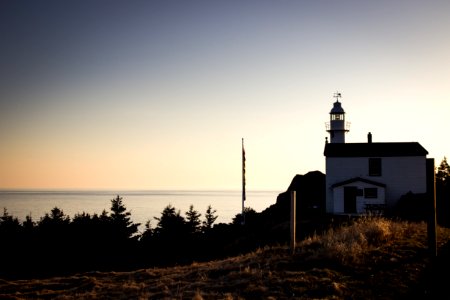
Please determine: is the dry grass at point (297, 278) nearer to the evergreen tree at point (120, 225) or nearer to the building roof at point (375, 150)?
the building roof at point (375, 150)

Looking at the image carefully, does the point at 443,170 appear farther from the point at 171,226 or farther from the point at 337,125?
the point at 171,226

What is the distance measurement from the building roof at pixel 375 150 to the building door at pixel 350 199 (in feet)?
11.5

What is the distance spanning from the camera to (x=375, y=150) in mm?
41844

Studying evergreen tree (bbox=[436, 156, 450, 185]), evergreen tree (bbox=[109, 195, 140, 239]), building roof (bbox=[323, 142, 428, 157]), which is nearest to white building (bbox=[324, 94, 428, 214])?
building roof (bbox=[323, 142, 428, 157])

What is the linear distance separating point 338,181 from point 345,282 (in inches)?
1317

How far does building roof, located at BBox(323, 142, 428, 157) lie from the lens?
40531 mm

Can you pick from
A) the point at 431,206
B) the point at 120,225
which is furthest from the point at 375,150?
the point at 431,206

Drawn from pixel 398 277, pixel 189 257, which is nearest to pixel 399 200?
pixel 189 257

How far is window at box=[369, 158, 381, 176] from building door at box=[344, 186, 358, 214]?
258 centimetres

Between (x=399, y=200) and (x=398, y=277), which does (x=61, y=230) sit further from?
(x=398, y=277)

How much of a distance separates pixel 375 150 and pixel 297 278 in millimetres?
34874

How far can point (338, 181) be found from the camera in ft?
137

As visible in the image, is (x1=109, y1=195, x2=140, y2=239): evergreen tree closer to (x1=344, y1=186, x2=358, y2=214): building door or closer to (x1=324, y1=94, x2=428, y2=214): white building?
(x1=324, y1=94, x2=428, y2=214): white building

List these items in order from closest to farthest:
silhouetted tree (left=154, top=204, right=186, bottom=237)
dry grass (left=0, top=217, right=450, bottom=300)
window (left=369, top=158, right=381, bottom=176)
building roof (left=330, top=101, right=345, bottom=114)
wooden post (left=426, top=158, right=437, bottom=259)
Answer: dry grass (left=0, top=217, right=450, bottom=300), wooden post (left=426, top=158, right=437, bottom=259), window (left=369, top=158, right=381, bottom=176), silhouetted tree (left=154, top=204, right=186, bottom=237), building roof (left=330, top=101, right=345, bottom=114)
